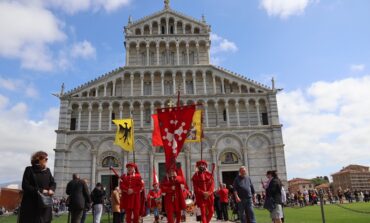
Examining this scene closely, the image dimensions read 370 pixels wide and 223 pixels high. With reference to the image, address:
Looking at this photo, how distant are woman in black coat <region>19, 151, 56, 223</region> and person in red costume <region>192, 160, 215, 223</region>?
4518 millimetres

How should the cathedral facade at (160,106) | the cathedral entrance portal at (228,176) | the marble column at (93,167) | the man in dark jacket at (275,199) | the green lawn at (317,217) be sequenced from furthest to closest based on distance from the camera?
the cathedral entrance portal at (228,176), the cathedral facade at (160,106), the marble column at (93,167), the green lawn at (317,217), the man in dark jacket at (275,199)

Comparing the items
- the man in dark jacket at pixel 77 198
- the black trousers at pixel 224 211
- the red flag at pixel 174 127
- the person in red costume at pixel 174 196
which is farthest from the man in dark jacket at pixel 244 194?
the man in dark jacket at pixel 77 198

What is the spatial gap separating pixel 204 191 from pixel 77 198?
→ 3.57 metres

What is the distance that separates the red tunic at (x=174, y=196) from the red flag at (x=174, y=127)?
32.2 inches

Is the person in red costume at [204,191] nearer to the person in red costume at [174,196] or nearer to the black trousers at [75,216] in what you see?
the person in red costume at [174,196]

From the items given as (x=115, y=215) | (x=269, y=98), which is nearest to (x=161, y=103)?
(x=269, y=98)

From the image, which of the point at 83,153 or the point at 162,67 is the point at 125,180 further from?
the point at 162,67

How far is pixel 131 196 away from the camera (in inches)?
374

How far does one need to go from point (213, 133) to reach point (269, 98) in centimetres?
660

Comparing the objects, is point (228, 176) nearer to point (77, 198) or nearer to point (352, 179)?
point (77, 198)

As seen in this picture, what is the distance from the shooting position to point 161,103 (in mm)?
30469

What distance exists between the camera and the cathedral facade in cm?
2902

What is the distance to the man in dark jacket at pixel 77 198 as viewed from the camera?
8.65 metres

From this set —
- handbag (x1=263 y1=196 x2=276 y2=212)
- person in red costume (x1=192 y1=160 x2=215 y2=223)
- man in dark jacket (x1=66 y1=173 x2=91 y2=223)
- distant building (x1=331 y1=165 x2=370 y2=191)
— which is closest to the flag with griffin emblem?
man in dark jacket (x1=66 y1=173 x2=91 y2=223)
